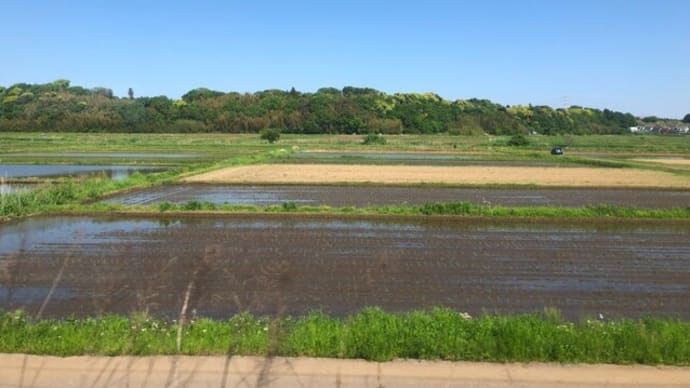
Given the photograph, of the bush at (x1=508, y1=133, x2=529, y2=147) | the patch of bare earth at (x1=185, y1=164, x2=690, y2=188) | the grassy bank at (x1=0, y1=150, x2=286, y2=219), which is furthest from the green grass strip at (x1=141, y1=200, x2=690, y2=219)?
the bush at (x1=508, y1=133, x2=529, y2=147)

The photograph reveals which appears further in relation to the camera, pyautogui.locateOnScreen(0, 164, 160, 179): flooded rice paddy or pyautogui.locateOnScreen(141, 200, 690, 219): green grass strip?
pyautogui.locateOnScreen(0, 164, 160, 179): flooded rice paddy

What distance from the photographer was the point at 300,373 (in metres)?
5.54

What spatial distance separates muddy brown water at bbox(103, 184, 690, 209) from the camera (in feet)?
75.9

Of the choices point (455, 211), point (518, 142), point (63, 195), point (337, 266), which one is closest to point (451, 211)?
point (455, 211)

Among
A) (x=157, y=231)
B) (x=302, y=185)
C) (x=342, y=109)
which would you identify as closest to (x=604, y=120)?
(x=342, y=109)

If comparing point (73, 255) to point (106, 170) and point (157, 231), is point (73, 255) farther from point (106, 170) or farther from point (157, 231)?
point (106, 170)

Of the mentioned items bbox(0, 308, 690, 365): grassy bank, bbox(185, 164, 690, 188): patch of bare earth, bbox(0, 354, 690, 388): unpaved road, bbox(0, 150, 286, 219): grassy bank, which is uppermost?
bbox(0, 308, 690, 365): grassy bank

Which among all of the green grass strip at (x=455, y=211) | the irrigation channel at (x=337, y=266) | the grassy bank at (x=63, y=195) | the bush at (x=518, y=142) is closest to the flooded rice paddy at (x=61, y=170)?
the grassy bank at (x=63, y=195)

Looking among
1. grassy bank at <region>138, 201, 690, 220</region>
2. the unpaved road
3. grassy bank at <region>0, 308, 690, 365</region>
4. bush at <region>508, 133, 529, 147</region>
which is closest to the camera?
the unpaved road

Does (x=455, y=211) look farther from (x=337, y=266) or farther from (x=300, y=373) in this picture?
(x=300, y=373)

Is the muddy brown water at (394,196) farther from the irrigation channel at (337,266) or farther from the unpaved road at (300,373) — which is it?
the unpaved road at (300,373)

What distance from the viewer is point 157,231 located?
16.3 m

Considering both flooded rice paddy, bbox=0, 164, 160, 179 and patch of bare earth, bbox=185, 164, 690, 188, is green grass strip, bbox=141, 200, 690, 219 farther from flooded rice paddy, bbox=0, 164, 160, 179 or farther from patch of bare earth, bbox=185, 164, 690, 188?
flooded rice paddy, bbox=0, 164, 160, 179

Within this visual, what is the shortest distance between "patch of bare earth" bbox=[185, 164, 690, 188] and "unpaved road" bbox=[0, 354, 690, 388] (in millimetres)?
24749
